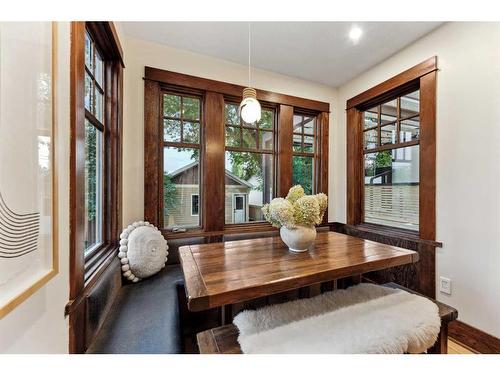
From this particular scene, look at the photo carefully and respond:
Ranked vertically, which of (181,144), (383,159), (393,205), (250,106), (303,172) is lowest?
(393,205)

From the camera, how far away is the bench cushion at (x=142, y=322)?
3.21 ft

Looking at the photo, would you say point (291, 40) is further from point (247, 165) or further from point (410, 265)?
point (410, 265)

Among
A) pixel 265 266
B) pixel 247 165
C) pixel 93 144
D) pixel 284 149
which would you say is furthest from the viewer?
pixel 284 149

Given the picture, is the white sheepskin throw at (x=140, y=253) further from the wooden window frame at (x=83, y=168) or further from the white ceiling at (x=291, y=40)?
the white ceiling at (x=291, y=40)

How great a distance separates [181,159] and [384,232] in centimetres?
249

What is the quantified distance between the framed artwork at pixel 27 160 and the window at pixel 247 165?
5.98 feet

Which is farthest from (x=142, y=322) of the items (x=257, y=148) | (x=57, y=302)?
(x=257, y=148)

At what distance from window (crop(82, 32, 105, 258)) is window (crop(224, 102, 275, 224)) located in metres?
1.26

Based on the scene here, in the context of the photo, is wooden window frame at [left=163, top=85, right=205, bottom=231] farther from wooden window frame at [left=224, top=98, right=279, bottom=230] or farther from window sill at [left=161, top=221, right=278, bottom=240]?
wooden window frame at [left=224, top=98, right=279, bottom=230]

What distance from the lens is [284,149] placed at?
9.10 ft

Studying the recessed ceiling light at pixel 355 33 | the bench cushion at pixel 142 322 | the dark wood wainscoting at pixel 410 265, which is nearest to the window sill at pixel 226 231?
the bench cushion at pixel 142 322

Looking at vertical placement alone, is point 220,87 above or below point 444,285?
above
